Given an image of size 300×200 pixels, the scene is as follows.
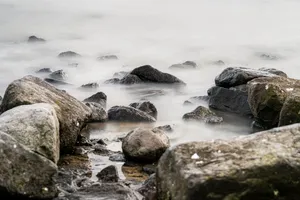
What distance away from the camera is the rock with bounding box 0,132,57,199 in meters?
5.54

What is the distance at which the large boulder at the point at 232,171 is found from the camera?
471 centimetres

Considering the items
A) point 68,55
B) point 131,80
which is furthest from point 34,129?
point 68,55

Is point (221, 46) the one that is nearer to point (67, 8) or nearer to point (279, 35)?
point (279, 35)

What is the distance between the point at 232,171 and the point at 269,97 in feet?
17.4

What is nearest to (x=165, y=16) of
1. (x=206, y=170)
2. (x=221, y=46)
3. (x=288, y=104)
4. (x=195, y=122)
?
(x=221, y=46)

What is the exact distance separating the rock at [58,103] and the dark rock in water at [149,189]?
191 cm

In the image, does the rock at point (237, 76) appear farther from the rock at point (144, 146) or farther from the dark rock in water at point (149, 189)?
the dark rock in water at point (149, 189)

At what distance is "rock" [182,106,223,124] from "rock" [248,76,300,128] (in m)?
0.88

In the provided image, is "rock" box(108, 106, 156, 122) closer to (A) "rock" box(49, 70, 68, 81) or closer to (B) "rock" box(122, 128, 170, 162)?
(B) "rock" box(122, 128, 170, 162)

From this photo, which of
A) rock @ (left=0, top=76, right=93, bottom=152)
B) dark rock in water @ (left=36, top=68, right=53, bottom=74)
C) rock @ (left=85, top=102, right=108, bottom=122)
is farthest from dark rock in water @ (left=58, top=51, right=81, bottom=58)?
rock @ (left=0, top=76, right=93, bottom=152)

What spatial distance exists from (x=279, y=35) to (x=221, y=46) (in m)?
5.19

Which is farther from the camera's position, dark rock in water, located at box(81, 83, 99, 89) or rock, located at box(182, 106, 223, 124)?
dark rock in water, located at box(81, 83, 99, 89)

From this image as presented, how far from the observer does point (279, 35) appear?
101ft

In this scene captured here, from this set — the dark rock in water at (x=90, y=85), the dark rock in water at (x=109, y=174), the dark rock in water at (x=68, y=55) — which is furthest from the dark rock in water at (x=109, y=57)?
the dark rock in water at (x=109, y=174)
